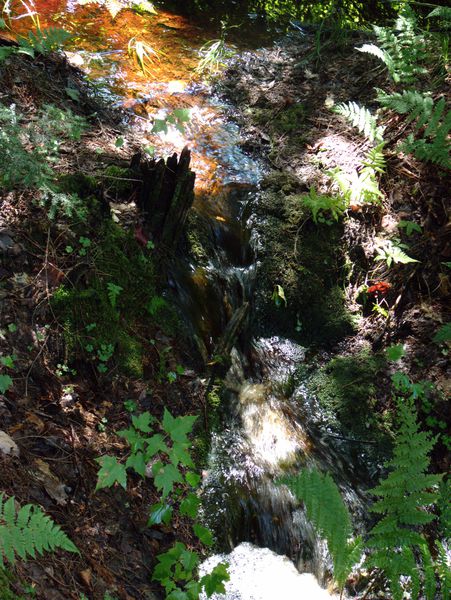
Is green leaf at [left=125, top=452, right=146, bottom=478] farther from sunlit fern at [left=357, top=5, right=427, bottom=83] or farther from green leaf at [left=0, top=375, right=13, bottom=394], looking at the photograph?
sunlit fern at [left=357, top=5, right=427, bottom=83]

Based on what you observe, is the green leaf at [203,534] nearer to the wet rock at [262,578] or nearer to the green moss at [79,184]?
the wet rock at [262,578]

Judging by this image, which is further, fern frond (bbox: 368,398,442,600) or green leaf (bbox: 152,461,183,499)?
green leaf (bbox: 152,461,183,499)

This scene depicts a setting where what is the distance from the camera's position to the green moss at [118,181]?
4090 mm

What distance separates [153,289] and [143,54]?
3971 millimetres

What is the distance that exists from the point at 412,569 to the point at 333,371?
248cm

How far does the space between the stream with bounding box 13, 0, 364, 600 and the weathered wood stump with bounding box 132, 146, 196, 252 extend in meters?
0.35

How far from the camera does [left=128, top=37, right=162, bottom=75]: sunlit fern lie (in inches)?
256

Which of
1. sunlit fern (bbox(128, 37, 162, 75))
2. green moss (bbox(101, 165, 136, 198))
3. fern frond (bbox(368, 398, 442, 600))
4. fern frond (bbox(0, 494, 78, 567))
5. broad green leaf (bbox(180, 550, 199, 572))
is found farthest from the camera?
sunlit fern (bbox(128, 37, 162, 75))

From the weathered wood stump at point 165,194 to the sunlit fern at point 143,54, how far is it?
9.89ft

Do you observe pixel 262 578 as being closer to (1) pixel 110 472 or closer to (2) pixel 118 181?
(1) pixel 110 472

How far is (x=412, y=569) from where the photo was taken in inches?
98.3

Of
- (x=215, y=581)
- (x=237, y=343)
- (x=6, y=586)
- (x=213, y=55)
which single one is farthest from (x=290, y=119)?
(x=6, y=586)

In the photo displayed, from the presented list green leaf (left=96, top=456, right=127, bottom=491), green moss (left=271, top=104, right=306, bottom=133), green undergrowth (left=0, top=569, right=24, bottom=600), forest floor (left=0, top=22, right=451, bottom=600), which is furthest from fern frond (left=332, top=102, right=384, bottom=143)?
green undergrowth (left=0, top=569, right=24, bottom=600)

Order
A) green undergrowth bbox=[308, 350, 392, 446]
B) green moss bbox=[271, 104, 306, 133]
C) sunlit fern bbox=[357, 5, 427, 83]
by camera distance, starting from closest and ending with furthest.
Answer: green undergrowth bbox=[308, 350, 392, 446] → sunlit fern bbox=[357, 5, 427, 83] → green moss bbox=[271, 104, 306, 133]
